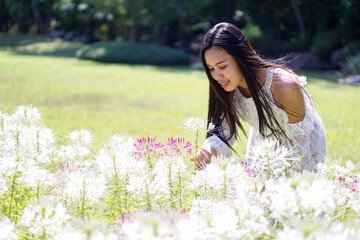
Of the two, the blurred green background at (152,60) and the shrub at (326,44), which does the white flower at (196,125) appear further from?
the shrub at (326,44)

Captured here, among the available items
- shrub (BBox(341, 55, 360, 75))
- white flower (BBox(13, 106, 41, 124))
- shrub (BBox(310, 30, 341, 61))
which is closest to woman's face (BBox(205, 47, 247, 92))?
white flower (BBox(13, 106, 41, 124))

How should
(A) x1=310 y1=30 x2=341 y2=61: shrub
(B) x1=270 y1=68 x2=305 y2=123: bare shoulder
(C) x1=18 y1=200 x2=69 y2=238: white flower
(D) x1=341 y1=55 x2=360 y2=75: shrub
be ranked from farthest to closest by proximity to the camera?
(A) x1=310 y1=30 x2=341 y2=61: shrub → (D) x1=341 y1=55 x2=360 y2=75: shrub → (B) x1=270 y1=68 x2=305 y2=123: bare shoulder → (C) x1=18 y1=200 x2=69 y2=238: white flower

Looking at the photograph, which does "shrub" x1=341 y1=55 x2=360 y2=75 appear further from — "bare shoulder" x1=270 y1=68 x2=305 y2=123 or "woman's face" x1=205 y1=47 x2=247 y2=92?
"woman's face" x1=205 y1=47 x2=247 y2=92

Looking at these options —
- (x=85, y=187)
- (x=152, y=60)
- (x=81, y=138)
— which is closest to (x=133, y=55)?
(x=152, y=60)

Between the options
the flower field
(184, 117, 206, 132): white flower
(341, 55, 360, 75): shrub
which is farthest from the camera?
(341, 55, 360, 75): shrub

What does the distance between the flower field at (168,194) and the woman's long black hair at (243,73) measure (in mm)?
792

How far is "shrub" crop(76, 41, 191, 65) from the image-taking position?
2031 cm

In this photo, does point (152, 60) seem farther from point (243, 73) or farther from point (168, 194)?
point (168, 194)

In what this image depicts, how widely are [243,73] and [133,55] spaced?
60.1 ft

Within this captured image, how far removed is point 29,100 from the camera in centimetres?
868

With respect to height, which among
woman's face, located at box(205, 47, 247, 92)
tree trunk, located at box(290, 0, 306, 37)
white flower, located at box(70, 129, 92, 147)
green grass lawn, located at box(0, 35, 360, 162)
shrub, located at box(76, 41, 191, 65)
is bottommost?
green grass lawn, located at box(0, 35, 360, 162)

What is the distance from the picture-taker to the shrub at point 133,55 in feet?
66.6

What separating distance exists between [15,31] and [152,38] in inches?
612

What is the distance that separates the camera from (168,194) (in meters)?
1.76
